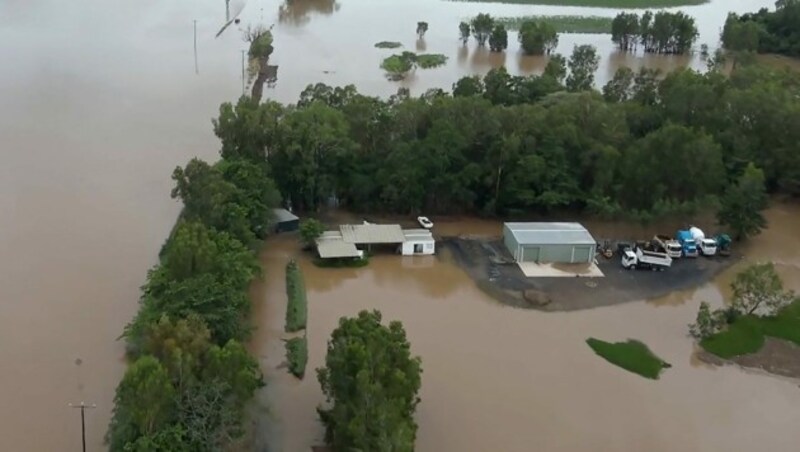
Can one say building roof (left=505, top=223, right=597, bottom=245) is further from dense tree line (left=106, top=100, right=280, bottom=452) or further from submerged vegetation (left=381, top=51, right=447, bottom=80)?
submerged vegetation (left=381, top=51, right=447, bottom=80)

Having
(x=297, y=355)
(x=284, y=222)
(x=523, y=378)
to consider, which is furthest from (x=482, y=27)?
(x=297, y=355)

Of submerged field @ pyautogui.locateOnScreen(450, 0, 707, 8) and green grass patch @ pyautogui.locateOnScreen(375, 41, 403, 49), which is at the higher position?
submerged field @ pyautogui.locateOnScreen(450, 0, 707, 8)

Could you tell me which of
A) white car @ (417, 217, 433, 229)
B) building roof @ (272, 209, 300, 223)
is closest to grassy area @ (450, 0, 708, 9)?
white car @ (417, 217, 433, 229)

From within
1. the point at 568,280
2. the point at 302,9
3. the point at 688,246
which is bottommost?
the point at 568,280

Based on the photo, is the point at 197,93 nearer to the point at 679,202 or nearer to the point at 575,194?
the point at 575,194

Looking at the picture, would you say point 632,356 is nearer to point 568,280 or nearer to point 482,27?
point 568,280
